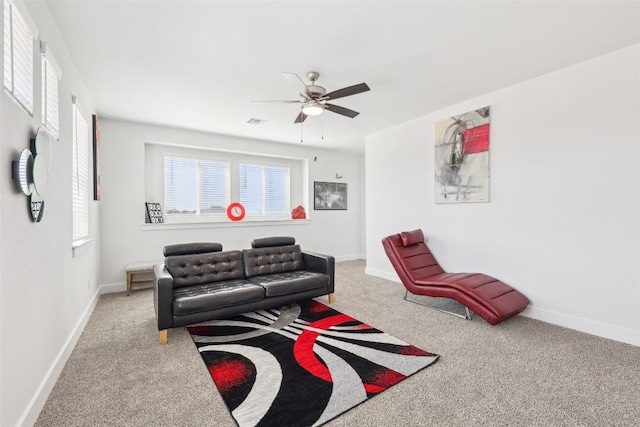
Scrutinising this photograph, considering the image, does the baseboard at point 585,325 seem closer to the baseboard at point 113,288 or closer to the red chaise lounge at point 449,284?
the red chaise lounge at point 449,284

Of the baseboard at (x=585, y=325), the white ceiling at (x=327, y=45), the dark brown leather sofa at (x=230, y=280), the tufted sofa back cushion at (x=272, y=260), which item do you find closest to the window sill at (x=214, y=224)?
the dark brown leather sofa at (x=230, y=280)

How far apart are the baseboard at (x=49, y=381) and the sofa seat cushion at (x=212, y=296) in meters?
0.85

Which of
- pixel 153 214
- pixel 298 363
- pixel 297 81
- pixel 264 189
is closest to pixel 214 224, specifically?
pixel 153 214

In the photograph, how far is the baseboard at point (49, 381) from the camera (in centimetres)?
171

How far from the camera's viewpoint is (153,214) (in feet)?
16.9

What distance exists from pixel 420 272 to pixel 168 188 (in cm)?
460

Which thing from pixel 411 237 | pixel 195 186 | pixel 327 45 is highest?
pixel 327 45

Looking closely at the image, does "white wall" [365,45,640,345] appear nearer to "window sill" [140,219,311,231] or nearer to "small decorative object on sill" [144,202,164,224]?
"window sill" [140,219,311,231]

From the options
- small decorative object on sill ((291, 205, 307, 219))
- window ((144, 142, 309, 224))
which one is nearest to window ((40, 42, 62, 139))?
window ((144, 142, 309, 224))

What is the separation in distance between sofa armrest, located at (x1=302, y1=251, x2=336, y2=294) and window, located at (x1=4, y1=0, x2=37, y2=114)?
3.19 meters

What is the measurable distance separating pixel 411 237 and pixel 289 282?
1915mm

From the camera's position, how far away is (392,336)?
9.69 ft

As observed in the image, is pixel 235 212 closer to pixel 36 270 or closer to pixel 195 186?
pixel 195 186

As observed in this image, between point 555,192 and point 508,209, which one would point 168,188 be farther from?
point 555,192
